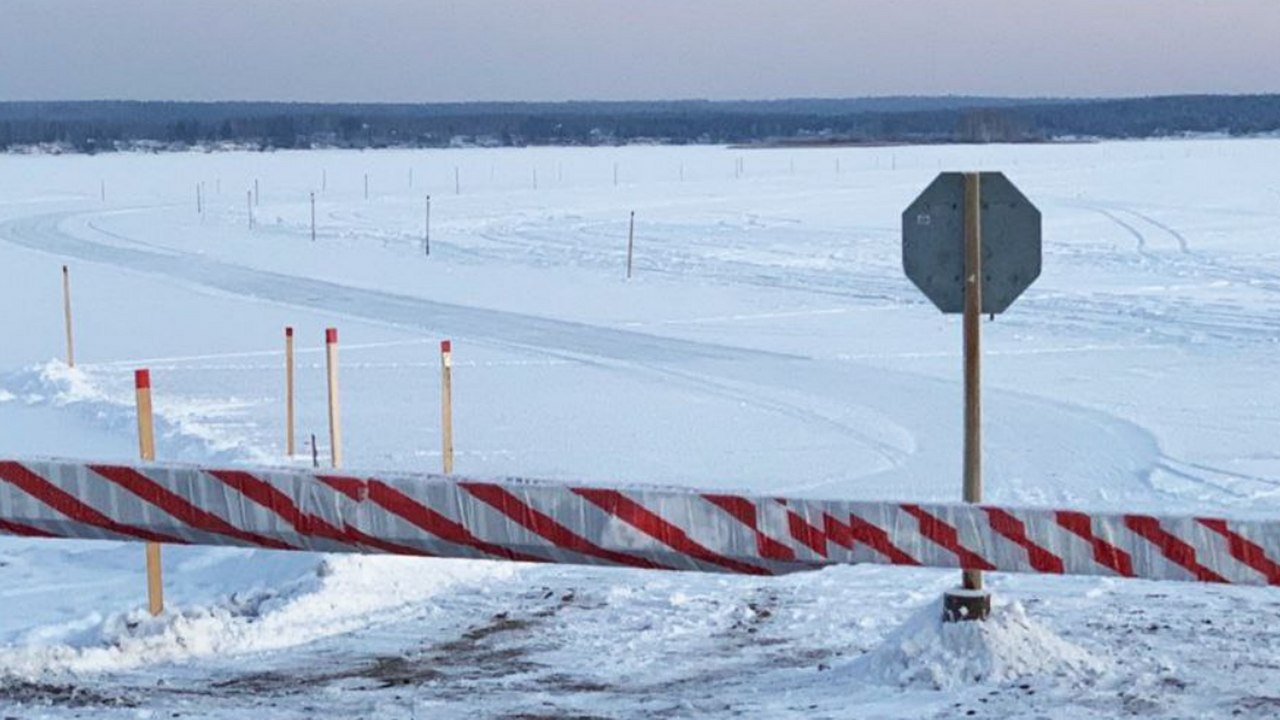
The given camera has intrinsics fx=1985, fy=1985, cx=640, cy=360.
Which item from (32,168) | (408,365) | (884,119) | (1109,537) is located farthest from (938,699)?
(884,119)

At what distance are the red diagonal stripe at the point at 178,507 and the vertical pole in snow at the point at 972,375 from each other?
92.5 inches

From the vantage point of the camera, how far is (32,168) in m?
80.1

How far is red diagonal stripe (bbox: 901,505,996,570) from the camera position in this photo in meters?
6.09

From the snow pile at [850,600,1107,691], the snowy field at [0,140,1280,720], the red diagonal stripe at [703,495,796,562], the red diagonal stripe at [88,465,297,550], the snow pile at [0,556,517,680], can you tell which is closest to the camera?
the red diagonal stripe at [703,495,796,562]

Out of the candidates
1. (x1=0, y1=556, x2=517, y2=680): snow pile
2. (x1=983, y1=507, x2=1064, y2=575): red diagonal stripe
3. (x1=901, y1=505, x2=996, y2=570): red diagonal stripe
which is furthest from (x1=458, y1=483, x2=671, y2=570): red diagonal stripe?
(x1=0, y1=556, x2=517, y2=680): snow pile

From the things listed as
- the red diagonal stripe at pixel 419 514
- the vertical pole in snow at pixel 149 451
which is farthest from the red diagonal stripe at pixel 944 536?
the vertical pole in snow at pixel 149 451

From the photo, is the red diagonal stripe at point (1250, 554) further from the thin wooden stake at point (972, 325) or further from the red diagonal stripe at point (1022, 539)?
the thin wooden stake at point (972, 325)

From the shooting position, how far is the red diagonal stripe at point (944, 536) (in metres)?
6.09

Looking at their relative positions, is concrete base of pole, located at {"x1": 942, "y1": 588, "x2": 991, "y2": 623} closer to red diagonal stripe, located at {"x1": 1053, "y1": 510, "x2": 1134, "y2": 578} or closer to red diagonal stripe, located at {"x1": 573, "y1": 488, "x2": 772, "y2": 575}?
red diagonal stripe, located at {"x1": 1053, "y1": 510, "x2": 1134, "y2": 578}

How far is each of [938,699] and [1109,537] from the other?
2.91ft

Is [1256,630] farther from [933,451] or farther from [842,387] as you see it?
[842,387]

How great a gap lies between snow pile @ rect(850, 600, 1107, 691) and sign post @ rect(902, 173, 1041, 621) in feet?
0.27

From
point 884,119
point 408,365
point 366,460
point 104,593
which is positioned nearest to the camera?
point 104,593

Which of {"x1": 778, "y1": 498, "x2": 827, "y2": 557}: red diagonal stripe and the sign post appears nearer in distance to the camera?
{"x1": 778, "y1": 498, "x2": 827, "y2": 557}: red diagonal stripe
